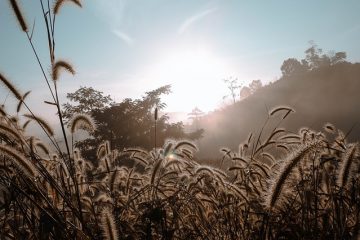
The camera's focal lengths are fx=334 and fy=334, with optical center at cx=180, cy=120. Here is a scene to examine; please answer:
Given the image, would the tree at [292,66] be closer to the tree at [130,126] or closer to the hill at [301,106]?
the hill at [301,106]

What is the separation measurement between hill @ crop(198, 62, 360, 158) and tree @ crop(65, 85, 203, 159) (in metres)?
30.4

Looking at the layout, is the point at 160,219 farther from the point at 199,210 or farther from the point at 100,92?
the point at 100,92

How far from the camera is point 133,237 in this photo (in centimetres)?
259

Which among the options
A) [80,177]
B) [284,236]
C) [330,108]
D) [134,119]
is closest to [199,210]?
[284,236]

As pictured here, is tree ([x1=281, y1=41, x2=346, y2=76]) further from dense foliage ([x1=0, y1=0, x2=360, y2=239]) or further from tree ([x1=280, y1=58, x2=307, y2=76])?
dense foliage ([x1=0, y1=0, x2=360, y2=239])

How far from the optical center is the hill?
60.0 metres

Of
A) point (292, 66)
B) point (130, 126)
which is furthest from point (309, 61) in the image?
point (130, 126)

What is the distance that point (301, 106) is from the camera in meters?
66.2

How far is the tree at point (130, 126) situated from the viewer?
27250 millimetres

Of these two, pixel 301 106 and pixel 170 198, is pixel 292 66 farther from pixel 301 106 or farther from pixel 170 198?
pixel 170 198

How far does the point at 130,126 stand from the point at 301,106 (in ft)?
156

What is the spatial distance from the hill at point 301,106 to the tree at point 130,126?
99.8 ft

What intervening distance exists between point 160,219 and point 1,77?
1.66 metres

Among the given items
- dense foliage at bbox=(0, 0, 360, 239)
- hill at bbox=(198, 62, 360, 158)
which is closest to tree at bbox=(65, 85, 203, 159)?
dense foliage at bbox=(0, 0, 360, 239)
